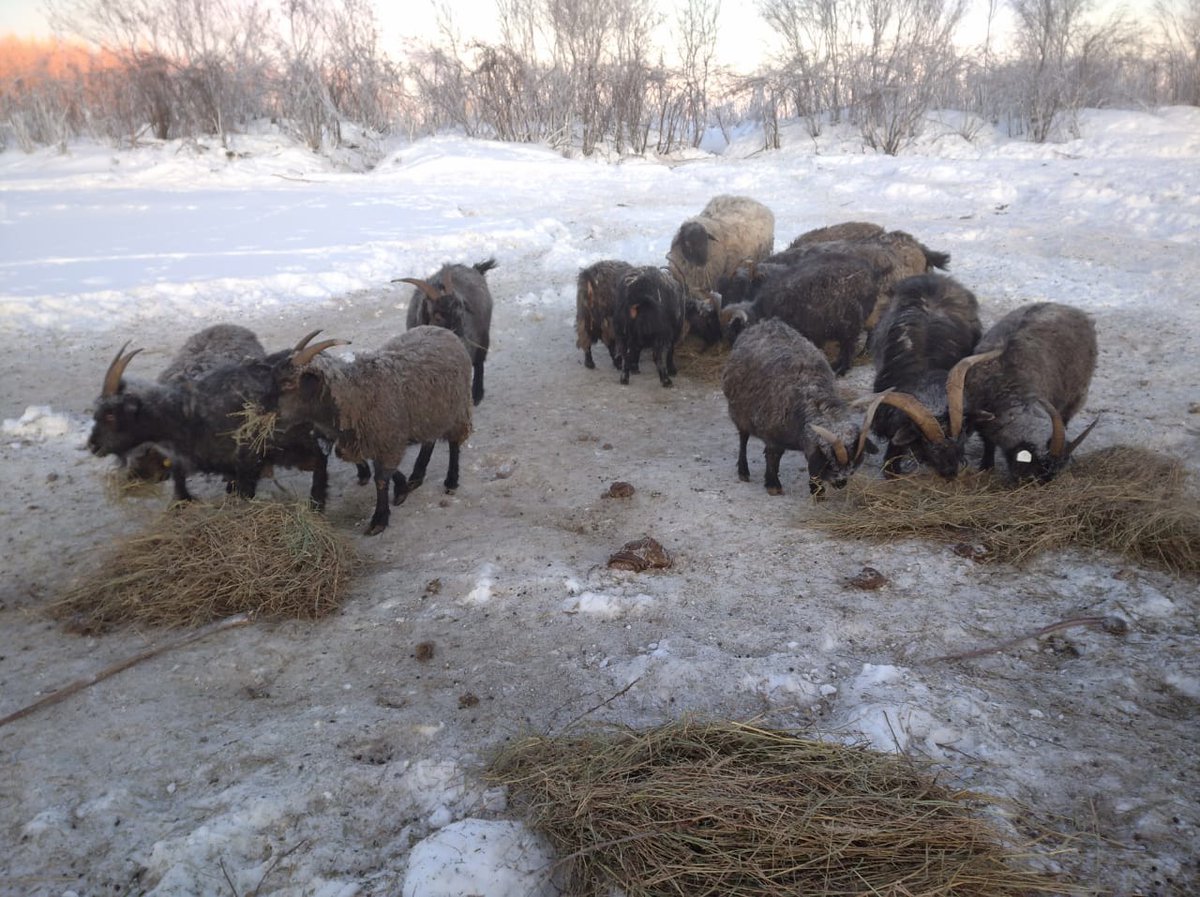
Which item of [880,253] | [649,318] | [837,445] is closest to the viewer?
[837,445]

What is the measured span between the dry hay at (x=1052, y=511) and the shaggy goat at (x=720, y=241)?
5.68m

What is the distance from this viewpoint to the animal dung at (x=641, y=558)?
486 centimetres

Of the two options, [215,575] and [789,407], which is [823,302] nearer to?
[789,407]

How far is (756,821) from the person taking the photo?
261 centimetres

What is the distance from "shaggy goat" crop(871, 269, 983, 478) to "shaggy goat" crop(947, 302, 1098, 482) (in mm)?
191

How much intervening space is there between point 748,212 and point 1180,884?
11.3 meters

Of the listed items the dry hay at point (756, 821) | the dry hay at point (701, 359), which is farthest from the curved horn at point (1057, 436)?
the dry hay at point (701, 359)

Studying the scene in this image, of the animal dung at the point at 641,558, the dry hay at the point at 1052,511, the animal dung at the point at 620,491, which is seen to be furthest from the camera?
the animal dung at the point at 620,491

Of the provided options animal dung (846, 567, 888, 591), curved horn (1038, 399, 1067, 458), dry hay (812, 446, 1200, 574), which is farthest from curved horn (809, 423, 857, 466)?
curved horn (1038, 399, 1067, 458)

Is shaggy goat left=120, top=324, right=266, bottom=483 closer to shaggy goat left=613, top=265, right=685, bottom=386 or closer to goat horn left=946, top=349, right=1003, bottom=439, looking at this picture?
shaggy goat left=613, top=265, right=685, bottom=386

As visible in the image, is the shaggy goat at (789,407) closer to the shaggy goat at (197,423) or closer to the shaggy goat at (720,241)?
the shaggy goat at (197,423)

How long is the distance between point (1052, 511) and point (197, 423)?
20.0 ft

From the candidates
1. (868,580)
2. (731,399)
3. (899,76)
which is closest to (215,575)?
(868,580)

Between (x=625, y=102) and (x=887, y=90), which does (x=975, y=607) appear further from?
(x=625, y=102)
